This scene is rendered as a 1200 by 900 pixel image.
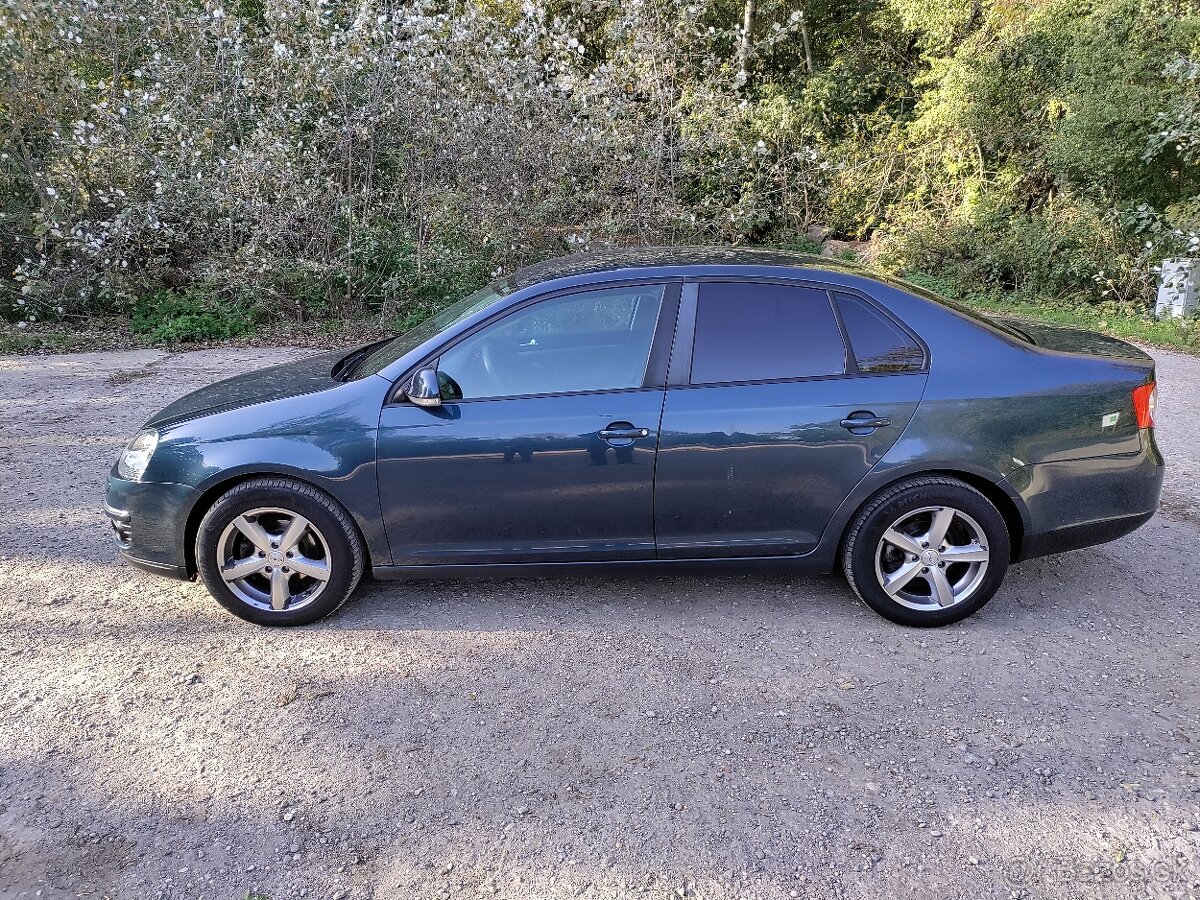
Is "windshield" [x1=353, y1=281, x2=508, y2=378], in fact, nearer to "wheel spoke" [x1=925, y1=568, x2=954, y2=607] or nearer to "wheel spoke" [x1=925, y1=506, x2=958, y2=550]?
"wheel spoke" [x1=925, y1=506, x2=958, y2=550]

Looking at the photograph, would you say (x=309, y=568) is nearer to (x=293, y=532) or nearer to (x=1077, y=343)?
(x=293, y=532)

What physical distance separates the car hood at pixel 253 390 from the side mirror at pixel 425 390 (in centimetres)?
49

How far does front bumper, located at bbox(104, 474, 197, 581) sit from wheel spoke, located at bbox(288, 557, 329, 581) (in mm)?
510

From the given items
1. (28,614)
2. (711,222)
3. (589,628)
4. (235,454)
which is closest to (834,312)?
(589,628)

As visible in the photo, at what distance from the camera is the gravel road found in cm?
257

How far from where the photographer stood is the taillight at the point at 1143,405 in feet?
12.5

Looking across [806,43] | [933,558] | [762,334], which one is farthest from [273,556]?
[806,43]

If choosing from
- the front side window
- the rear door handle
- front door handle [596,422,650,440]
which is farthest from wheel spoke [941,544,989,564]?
the front side window

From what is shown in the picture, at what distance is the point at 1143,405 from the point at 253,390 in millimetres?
4191

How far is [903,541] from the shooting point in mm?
3836

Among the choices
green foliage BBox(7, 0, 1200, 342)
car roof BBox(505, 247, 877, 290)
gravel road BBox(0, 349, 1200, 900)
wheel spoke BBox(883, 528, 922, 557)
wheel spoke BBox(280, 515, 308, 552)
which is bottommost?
gravel road BBox(0, 349, 1200, 900)

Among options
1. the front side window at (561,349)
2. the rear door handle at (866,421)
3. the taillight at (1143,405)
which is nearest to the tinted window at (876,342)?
the rear door handle at (866,421)

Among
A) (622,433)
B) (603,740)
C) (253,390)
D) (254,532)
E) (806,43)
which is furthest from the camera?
(806,43)

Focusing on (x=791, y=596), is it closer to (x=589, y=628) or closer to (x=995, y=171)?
(x=589, y=628)
